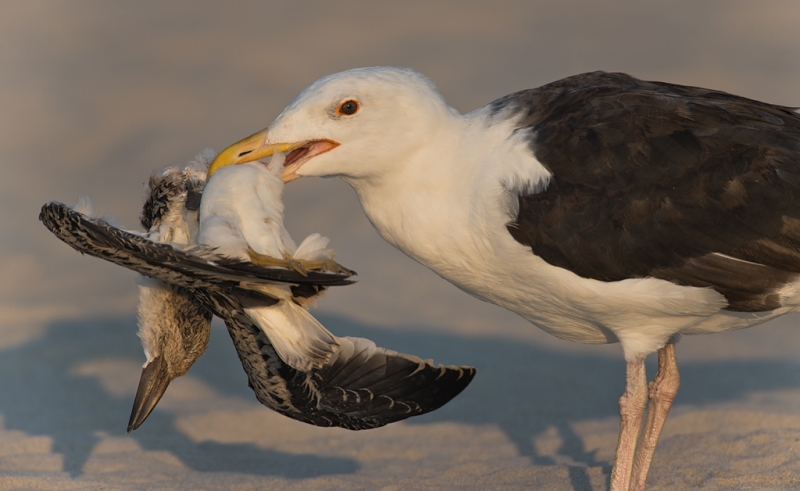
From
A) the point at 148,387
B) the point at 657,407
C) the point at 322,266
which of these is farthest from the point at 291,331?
the point at 657,407

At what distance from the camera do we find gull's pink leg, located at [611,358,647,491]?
19.3 ft

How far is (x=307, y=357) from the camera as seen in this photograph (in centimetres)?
482

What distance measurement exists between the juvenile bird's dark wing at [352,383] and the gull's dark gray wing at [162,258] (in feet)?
3.45

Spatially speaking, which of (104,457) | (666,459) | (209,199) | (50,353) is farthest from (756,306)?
(50,353)

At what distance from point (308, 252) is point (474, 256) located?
1.35 m

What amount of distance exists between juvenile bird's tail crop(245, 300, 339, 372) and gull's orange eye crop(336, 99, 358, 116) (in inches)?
45.9

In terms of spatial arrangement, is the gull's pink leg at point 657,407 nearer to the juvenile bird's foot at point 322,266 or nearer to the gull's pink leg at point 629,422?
the gull's pink leg at point 629,422

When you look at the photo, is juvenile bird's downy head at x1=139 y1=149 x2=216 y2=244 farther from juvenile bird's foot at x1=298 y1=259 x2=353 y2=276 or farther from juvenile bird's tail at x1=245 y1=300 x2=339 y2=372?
juvenile bird's foot at x1=298 y1=259 x2=353 y2=276

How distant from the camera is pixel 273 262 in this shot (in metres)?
4.36

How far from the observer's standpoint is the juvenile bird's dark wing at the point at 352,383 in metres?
5.59

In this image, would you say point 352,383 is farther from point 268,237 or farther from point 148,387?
point 268,237

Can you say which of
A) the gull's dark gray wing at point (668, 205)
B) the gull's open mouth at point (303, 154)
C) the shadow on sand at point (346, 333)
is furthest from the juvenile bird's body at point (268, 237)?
the shadow on sand at point (346, 333)

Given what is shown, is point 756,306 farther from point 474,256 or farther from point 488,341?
point 488,341

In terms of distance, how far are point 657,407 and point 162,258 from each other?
350 centimetres
